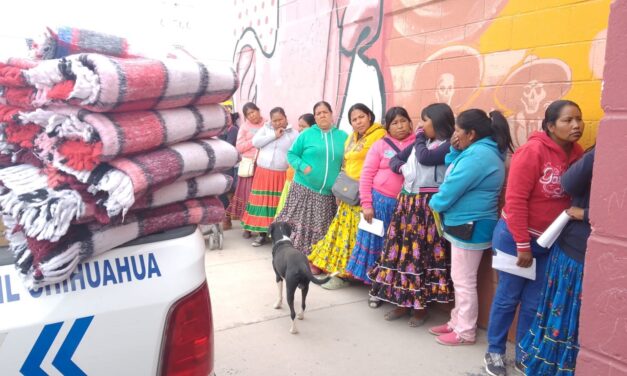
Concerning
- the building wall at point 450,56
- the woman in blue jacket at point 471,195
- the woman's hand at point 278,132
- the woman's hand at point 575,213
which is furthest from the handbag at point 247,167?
the woman's hand at point 575,213

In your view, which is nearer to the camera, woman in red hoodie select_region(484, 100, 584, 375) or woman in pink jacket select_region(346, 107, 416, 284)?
woman in red hoodie select_region(484, 100, 584, 375)

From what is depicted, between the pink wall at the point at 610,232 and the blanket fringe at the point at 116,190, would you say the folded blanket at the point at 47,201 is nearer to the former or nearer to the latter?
the blanket fringe at the point at 116,190

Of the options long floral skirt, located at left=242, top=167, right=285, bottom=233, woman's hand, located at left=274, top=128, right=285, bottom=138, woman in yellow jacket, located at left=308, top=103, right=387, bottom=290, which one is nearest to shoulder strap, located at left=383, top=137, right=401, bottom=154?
woman in yellow jacket, located at left=308, top=103, right=387, bottom=290

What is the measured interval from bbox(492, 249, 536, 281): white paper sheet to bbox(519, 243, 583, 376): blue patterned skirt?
11cm

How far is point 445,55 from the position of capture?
153 inches

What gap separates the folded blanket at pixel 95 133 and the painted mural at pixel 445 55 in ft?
8.47

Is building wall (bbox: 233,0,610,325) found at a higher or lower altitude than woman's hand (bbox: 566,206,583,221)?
higher

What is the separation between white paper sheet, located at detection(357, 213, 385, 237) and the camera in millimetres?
3994

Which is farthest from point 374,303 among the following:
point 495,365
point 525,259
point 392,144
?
point 525,259

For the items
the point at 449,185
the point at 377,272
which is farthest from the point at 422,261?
the point at 449,185

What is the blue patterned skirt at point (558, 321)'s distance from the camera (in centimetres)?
258

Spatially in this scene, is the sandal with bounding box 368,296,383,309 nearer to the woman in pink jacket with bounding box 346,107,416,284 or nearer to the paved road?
the paved road

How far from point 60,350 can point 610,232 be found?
1.74 meters

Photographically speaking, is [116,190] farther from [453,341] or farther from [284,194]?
[284,194]
